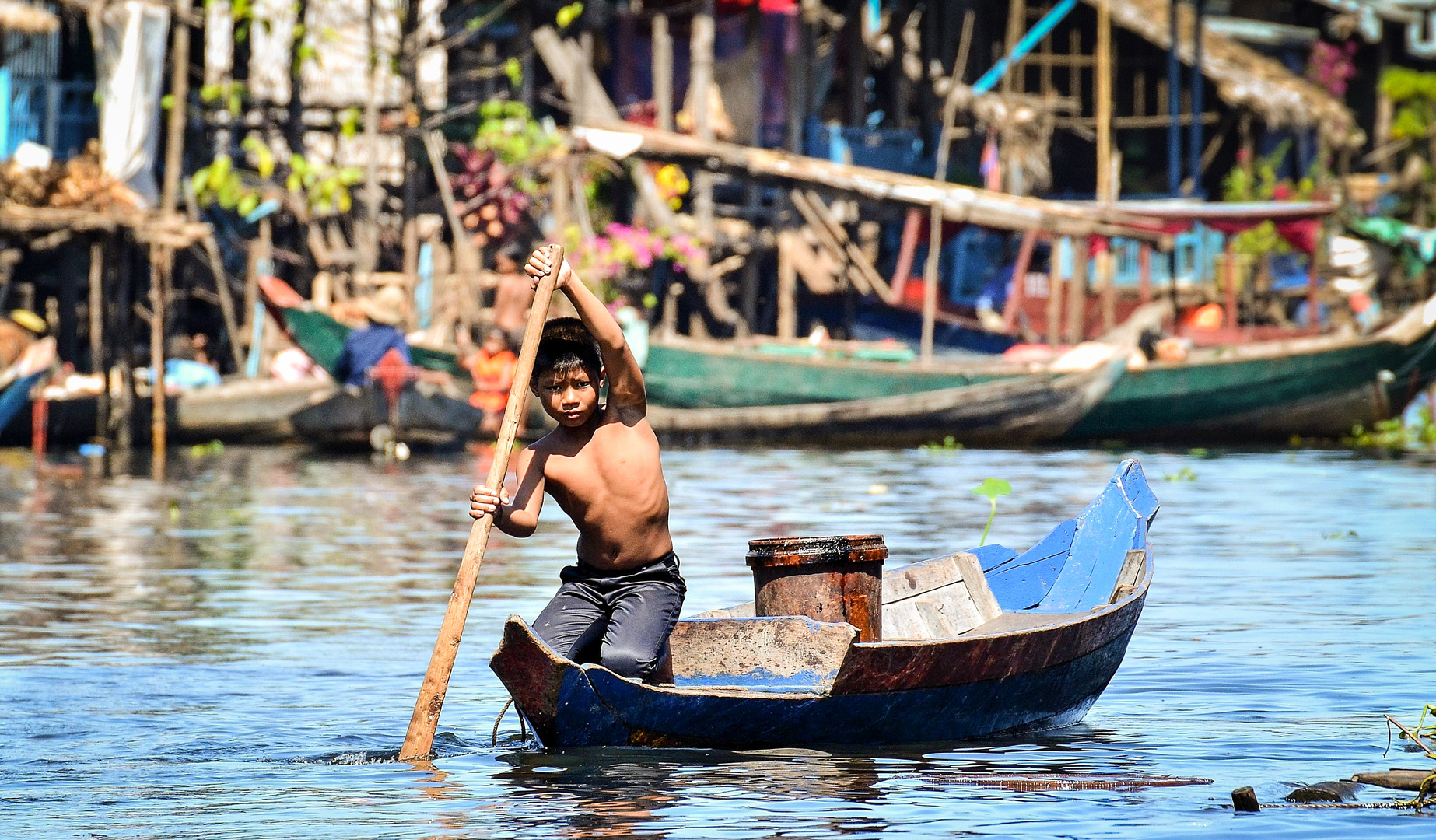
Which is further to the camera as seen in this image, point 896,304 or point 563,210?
point 896,304

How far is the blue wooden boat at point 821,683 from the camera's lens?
5.83 meters

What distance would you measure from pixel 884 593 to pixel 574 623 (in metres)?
1.69

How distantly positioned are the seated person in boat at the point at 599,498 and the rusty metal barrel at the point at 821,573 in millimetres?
304

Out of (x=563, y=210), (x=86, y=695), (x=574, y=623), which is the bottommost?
(x=86, y=695)

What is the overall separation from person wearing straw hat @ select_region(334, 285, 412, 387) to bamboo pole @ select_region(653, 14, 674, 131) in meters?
3.83

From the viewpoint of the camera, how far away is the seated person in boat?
6070 millimetres

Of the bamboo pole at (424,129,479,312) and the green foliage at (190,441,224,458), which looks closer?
the green foliage at (190,441,224,458)

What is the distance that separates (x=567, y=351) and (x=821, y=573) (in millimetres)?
1033

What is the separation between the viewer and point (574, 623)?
20.2ft

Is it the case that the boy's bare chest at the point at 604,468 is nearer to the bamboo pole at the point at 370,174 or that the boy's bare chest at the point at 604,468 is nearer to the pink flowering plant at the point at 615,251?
the pink flowering plant at the point at 615,251

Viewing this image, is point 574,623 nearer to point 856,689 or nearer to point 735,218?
point 856,689

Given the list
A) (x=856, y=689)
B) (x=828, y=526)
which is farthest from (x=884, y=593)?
(x=828, y=526)

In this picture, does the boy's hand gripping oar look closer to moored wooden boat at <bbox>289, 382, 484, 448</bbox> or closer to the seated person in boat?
the seated person in boat

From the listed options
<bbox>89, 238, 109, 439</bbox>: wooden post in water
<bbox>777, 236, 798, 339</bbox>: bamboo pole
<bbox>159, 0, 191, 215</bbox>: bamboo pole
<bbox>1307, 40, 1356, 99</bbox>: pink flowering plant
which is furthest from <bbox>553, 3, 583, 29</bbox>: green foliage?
<bbox>1307, 40, 1356, 99</bbox>: pink flowering plant
